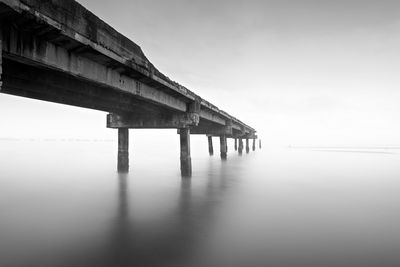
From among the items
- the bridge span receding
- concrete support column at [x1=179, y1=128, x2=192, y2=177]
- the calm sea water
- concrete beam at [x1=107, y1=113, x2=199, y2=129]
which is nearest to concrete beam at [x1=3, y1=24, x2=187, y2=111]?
the bridge span receding

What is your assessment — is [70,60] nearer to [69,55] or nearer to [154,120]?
[69,55]

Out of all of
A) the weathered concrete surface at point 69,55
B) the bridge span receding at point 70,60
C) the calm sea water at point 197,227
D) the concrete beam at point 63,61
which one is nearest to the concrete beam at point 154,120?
the bridge span receding at point 70,60

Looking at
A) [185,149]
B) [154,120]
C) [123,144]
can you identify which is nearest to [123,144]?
[123,144]

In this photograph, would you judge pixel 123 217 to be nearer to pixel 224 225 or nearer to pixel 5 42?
pixel 224 225

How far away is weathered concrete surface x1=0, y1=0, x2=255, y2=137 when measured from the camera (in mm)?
4777

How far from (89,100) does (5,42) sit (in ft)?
21.7

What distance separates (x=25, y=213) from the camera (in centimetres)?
828

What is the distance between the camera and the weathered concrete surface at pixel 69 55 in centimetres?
478

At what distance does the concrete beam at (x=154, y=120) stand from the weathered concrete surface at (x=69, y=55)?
3329 mm

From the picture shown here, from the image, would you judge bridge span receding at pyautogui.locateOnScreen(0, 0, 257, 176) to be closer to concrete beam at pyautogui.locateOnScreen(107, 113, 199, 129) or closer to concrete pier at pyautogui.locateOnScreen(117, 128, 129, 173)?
concrete beam at pyautogui.locateOnScreen(107, 113, 199, 129)

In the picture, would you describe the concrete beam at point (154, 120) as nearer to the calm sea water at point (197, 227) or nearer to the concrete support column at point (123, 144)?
the concrete support column at point (123, 144)

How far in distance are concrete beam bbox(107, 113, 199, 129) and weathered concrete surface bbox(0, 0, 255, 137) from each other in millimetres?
3329

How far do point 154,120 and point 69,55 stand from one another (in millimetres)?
9021

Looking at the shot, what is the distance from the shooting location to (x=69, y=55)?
238 inches
